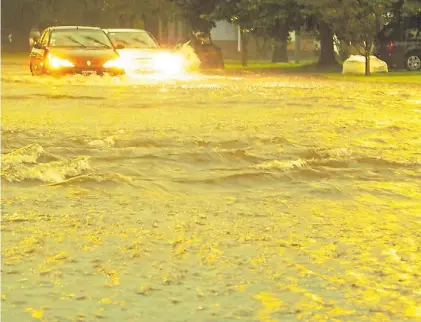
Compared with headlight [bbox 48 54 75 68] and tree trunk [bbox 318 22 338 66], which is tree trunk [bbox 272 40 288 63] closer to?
tree trunk [bbox 318 22 338 66]

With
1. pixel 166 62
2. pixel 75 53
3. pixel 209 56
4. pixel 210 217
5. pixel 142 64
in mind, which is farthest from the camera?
pixel 209 56

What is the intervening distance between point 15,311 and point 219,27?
81.8 m

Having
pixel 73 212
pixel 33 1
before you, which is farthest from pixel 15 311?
pixel 33 1

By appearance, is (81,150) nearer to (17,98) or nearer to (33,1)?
(17,98)

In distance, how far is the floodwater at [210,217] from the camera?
6336 mm

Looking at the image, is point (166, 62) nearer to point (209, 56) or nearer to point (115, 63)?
point (115, 63)

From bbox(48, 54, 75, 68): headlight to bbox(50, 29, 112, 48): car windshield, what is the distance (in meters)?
0.79

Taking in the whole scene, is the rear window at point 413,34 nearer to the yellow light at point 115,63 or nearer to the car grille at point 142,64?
the car grille at point 142,64

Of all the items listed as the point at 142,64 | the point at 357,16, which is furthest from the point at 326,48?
the point at 142,64

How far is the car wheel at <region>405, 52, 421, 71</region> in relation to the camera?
41906 mm

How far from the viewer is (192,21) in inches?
1980

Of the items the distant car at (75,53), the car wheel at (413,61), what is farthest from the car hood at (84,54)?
the car wheel at (413,61)

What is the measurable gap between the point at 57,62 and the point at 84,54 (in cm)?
67

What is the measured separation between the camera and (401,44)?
141 feet
